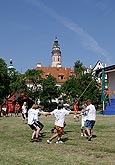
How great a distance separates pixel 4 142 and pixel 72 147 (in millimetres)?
3253

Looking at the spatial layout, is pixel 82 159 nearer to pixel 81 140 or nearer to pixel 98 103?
pixel 81 140

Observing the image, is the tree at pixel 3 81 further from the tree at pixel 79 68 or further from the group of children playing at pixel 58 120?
the group of children playing at pixel 58 120

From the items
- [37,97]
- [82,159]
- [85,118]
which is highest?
[37,97]

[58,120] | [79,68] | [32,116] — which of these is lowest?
[58,120]

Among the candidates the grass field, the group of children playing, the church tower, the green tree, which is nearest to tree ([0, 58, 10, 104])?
the green tree

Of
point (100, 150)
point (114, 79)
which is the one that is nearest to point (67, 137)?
point (100, 150)

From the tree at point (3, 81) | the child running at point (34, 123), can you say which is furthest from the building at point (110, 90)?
the child running at point (34, 123)

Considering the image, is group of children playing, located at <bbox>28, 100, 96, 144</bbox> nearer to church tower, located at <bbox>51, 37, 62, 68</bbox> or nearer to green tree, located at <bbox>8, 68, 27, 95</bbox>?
green tree, located at <bbox>8, 68, 27, 95</bbox>

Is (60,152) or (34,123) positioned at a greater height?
(34,123)

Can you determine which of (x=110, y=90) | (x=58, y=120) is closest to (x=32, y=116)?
(x=58, y=120)

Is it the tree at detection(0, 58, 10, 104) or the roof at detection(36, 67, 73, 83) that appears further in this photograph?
the roof at detection(36, 67, 73, 83)

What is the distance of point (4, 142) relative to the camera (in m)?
14.4

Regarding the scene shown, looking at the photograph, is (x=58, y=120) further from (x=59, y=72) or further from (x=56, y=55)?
(x=56, y=55)

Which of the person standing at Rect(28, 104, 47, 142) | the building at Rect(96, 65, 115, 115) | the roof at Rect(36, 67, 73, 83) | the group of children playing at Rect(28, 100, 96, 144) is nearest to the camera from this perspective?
the group of children playing at Rect(28, 100, 96, 144)
